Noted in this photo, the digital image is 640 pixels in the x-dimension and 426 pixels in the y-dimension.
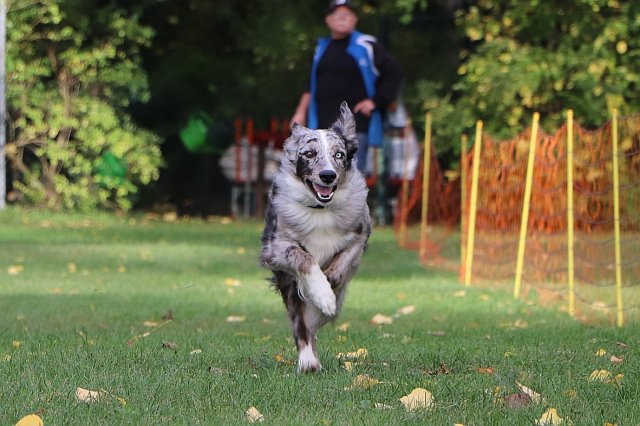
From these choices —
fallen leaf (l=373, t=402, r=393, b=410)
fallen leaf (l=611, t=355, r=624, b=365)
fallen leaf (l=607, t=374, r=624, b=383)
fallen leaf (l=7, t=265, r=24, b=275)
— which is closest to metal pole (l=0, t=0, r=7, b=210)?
fallen leaf (l=7, t=265, r=24, b=275)

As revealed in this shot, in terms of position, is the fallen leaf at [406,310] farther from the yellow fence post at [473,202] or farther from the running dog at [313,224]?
the running dog at [313,224]

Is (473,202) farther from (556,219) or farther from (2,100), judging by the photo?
(2,100)

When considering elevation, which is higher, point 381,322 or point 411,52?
point 411,52

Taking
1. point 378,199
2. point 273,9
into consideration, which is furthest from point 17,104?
point 378,199

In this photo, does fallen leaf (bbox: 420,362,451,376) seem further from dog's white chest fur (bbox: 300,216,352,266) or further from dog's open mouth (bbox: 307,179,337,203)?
dog's open mouth (bbox: 307,179,337,203)

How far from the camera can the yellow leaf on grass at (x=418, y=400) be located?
213 inches

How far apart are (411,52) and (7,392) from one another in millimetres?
20585

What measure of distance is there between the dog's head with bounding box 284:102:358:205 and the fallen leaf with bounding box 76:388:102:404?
5.35ft

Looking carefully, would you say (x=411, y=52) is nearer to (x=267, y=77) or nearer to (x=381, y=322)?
(x=267, y=77)

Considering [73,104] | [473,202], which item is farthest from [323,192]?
[73,104]

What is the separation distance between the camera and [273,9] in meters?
24.6

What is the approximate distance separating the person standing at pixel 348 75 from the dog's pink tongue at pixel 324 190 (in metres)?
4.41

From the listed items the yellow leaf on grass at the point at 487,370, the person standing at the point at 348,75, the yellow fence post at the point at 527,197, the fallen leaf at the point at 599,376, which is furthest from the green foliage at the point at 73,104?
the fallen leaf at the point at 599,376

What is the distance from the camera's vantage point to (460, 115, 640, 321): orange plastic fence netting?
11062 mm
